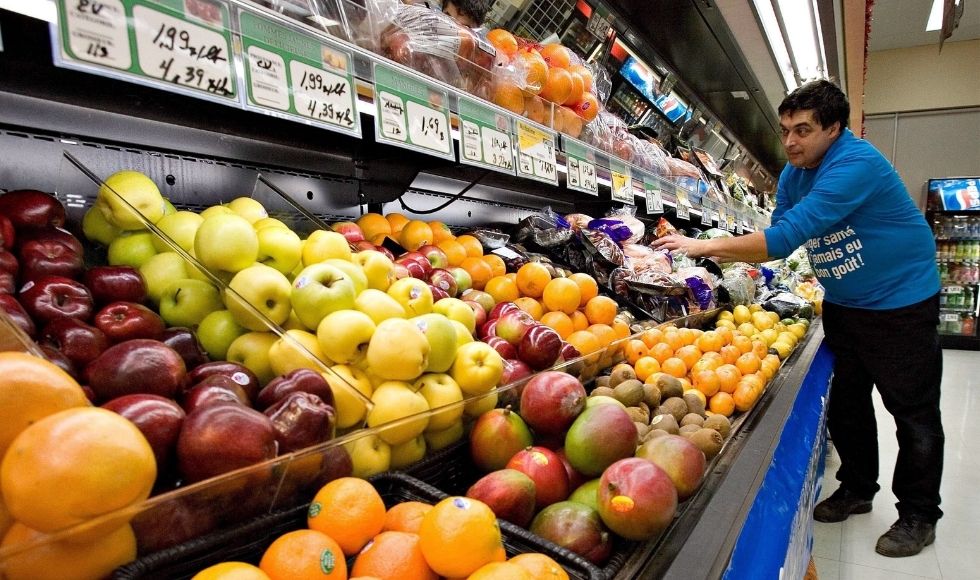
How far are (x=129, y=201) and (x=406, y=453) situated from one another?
71 cm

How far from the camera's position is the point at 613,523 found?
788 mm

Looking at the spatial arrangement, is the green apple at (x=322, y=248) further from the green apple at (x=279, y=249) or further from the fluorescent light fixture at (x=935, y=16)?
the fluorescent light fixture at (x=935, y=16)

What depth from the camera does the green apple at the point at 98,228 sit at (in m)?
1.10

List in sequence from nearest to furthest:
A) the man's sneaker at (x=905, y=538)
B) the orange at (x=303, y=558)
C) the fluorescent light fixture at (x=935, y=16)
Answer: the orange at (x=303, y=558) → the man's sneaker at (x=905, y=538) → the fluorescent light fixture at (x=935, y=16)

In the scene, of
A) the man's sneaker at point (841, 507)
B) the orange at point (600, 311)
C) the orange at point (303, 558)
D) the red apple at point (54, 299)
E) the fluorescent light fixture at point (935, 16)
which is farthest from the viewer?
the fluorescent light fixture at point (935, 16)

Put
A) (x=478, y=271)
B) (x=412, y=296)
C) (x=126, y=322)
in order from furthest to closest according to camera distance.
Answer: (x=478, y=271), (x=412, y=296), (x=126, y=322)

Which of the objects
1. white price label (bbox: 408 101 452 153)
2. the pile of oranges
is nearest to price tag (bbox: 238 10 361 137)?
white price label (bbox: 408 101 452 153)

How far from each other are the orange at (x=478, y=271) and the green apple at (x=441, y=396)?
29.9 inches

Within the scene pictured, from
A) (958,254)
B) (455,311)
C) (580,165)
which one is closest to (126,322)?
(455,311)

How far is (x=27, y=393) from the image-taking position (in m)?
0.51

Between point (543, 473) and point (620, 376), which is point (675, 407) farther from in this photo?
point (543, 473)

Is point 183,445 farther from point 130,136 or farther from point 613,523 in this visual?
point 130,136

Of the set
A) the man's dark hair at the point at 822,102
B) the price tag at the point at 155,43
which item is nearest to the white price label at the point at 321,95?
the price tag at the point at 155,43

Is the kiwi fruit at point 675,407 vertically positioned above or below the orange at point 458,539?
below
